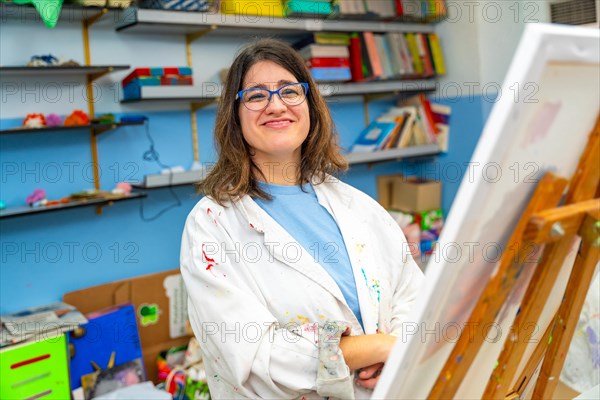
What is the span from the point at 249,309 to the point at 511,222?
65cm

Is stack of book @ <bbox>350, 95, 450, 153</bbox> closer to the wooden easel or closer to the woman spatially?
the woman

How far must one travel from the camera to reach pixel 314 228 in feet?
4.59

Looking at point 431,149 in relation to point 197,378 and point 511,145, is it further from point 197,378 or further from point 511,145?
point 511,145

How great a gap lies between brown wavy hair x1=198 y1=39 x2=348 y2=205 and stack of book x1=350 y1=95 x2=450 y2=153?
1.89 meters

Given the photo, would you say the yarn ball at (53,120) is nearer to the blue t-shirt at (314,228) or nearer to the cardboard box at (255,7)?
the cardboard box at (255,7)

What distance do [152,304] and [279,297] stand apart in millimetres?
1817

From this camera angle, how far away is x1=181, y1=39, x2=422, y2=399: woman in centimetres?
117

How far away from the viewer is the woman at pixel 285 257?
1166 mm

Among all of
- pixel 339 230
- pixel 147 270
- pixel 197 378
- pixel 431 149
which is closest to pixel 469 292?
pixel 339 230

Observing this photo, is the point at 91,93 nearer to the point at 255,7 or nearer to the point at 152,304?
the point at 255,7

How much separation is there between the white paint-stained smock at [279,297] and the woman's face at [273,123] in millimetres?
136

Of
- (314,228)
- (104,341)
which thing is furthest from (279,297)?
(104,341)

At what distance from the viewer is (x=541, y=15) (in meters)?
3.35

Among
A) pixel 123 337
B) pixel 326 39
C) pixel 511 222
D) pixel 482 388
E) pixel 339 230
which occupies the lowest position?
pixel 123 337
